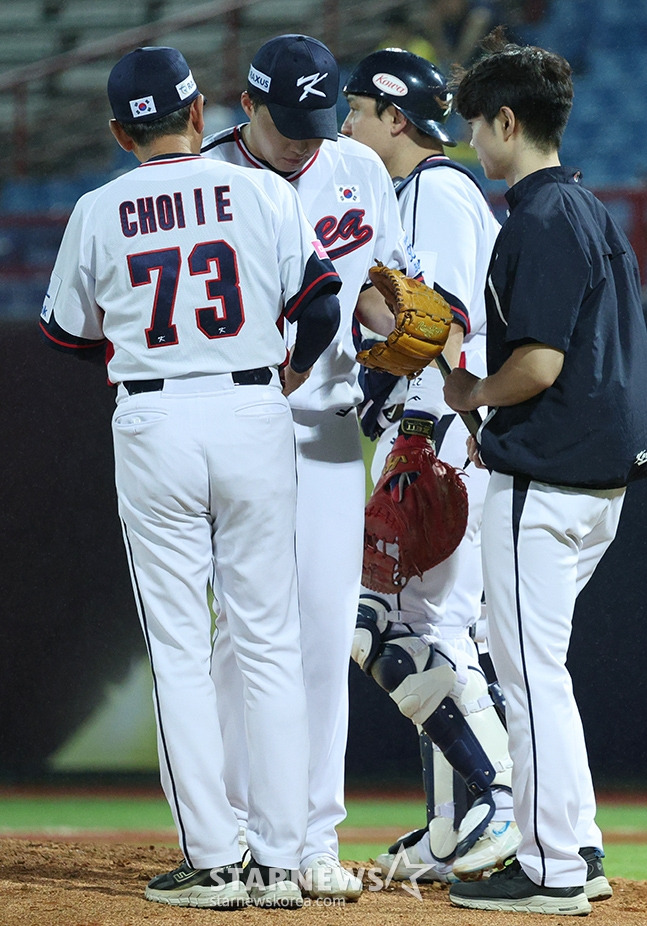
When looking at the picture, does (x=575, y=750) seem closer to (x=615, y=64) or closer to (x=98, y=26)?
(x=98, y=26)

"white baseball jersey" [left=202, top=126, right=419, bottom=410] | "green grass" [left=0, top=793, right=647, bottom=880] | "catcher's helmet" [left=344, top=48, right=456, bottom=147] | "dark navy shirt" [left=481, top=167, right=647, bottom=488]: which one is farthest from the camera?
"green grass" [left=0, top=793, right=647, bottom=880]

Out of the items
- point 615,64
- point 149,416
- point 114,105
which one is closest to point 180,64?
point 114,105

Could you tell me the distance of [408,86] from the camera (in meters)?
3.10

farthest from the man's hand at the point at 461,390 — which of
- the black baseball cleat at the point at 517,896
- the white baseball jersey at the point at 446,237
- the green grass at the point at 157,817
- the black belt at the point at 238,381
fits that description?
the green grass at the point at 157,817

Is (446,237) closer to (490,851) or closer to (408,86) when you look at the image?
(408,86)

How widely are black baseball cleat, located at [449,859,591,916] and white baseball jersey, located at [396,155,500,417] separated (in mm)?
1142

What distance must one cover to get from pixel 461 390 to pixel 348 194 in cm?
53

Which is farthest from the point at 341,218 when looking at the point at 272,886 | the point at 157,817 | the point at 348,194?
the point at 157,817

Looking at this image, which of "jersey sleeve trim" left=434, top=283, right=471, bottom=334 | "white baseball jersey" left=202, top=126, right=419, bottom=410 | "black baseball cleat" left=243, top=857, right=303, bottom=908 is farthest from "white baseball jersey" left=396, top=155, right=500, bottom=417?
"black baseball cleat" left=243, top=857, right=303, bottom=908

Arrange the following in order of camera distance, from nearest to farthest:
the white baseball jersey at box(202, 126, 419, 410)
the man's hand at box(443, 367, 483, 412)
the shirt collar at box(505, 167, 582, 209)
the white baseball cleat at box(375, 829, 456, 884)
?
the shirt collar at box(505, 167, 582, 209)
the man's hand at box(443, 367, 483, 412)
the white baseball jersey at box(202, 126, 419, 410)
the white baseball cleat at box(375, 829, 456, 884)

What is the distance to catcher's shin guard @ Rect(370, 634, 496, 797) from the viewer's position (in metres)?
2.89

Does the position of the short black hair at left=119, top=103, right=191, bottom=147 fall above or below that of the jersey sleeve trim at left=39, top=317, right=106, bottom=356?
above

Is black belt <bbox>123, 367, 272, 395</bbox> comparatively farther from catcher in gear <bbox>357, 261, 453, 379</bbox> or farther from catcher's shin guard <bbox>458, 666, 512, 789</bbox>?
catcher's shin guard <bbox>458, 666, 512, 789</bbox>

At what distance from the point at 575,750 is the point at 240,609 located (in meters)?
0.72
